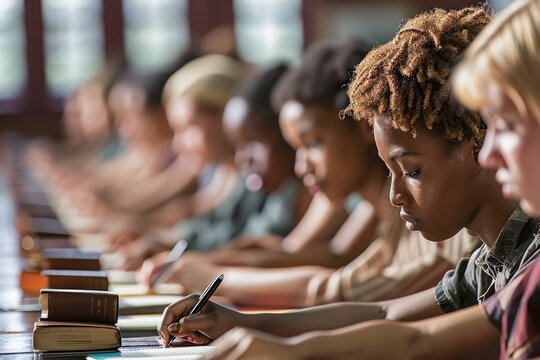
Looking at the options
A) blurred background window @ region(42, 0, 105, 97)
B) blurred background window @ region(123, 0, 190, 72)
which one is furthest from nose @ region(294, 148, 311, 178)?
blurred background window @ region(42, 0, 105, 97)

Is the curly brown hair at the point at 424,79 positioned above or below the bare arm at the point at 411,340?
above

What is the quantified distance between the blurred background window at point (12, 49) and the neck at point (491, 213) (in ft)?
31.7

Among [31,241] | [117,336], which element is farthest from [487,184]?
[31,241]

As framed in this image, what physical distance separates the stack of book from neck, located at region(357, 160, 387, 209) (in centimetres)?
77

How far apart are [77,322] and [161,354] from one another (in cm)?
18

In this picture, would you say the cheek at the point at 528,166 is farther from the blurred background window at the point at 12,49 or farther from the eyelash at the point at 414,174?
the blurred background window at the point at 12,49

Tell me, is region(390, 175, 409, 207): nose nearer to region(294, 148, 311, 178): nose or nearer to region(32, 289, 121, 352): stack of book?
region(32, 289, 121, 352): stack of book

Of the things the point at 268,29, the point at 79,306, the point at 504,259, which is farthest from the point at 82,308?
the point at 268,29

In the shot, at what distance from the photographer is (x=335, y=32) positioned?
342 inches

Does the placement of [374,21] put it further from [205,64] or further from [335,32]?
[205,64]

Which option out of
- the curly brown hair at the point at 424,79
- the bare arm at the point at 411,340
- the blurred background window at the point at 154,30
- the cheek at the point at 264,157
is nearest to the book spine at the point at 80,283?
the curly brown hair at the point at 424,79

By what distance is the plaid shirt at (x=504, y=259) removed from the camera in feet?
3.71

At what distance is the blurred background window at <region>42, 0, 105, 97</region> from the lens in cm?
1038

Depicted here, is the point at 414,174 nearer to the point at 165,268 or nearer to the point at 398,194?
the point at 398,194
